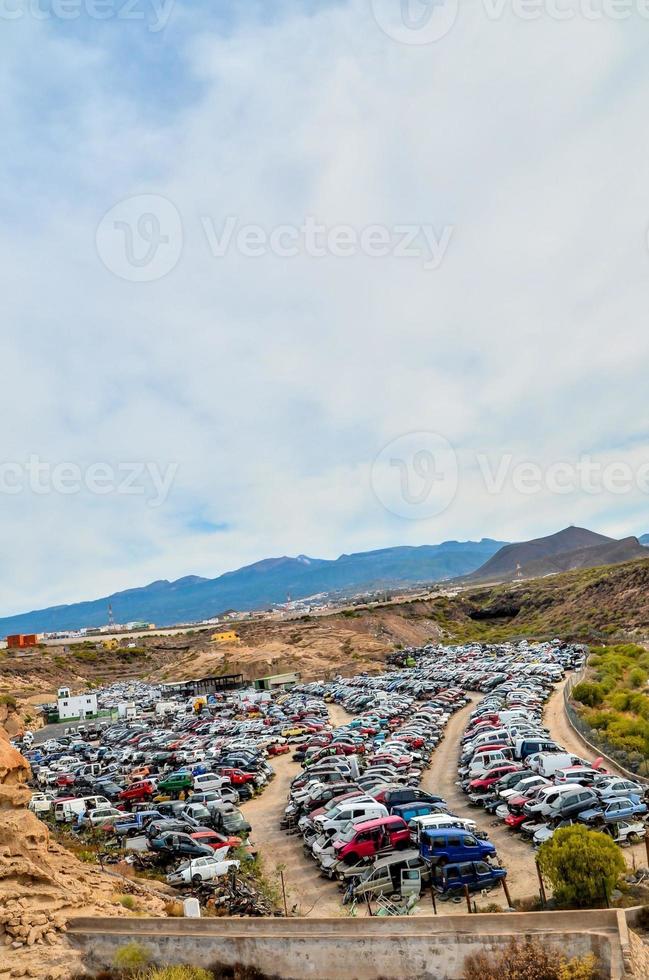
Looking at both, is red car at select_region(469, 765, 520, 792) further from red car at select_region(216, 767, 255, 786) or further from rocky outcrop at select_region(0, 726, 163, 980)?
rocky outcrop at select_region(0, 726, 163, 980)

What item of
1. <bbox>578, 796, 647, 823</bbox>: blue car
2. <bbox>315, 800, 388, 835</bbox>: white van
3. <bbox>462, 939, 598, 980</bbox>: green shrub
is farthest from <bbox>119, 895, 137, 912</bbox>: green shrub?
<bbox>578, 796, 647, 823</bbox>: blue car

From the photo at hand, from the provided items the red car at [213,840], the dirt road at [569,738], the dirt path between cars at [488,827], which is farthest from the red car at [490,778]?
the red car at [213,840]

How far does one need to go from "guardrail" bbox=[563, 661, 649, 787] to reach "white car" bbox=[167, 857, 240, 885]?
16.4 metres

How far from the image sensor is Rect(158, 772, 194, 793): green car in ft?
106

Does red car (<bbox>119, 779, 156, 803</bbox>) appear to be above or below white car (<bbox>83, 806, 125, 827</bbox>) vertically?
below

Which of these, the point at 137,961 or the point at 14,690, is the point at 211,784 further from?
the point at 14,690

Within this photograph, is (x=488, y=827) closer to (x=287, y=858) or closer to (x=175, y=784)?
(x=287, y=858)

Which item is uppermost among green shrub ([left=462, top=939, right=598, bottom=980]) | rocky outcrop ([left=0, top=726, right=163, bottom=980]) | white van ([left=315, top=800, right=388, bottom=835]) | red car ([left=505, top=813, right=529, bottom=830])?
rocky outcrop ([left=0, top=726, right=163, bottom=980])

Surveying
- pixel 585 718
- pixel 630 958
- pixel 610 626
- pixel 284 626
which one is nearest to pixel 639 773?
pixel 585 718

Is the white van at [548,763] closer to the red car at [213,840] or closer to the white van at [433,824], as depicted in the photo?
the white van at [433,824]

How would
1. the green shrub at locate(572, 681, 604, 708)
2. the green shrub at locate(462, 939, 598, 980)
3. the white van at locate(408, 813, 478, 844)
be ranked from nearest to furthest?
the green shrub at locate(462, 939, 598, 980)
the white van at locate(408, 813, 478, 844)
the green shrub at locate(572, 681, 604, 708)

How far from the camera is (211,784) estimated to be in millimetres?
31094

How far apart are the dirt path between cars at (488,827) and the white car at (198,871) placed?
7.17 meters

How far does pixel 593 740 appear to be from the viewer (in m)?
Answer: 32.1
